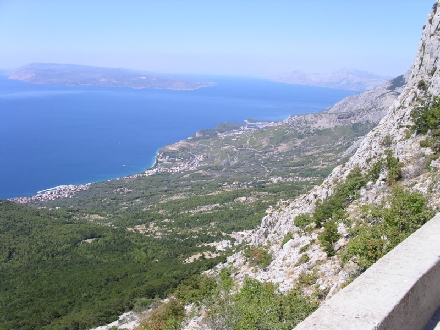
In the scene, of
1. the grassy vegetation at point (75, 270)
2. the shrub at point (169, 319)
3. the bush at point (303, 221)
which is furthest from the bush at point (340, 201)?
the grassy vegetation at point (75, 270)

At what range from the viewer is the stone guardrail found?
13.6 ft

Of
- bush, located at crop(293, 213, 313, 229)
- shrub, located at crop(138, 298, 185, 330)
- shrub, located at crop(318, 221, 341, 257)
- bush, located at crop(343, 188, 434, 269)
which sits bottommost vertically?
shrub, located at crop(138, 298, 185, 330)

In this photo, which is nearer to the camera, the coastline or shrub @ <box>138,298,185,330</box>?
shrub @ <box>138,298,185,330</box>

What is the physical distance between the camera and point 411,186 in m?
15.6

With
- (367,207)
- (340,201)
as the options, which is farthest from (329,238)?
(340,201)

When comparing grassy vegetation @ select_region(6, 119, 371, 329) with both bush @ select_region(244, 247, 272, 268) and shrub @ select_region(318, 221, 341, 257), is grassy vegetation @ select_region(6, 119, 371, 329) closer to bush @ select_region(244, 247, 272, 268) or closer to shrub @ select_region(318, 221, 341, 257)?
bush @ select_region(244, 247, 272, 268)

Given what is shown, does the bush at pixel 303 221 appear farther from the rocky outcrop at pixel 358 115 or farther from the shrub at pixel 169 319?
the rocky outcrop at pixel 358 115

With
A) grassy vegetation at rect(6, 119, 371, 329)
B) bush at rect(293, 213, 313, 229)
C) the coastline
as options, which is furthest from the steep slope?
the coastline

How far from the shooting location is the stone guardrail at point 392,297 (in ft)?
13.6

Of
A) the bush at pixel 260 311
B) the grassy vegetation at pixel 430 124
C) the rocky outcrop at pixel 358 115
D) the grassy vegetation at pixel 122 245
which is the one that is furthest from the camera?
the rocky outcrop at pixel 358 115

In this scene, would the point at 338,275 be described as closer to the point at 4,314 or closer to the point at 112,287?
the point at 112,287

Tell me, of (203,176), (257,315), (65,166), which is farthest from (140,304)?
(65,166)

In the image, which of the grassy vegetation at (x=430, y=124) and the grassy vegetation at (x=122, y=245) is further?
the grassy vegetation at (x=122, y=245)

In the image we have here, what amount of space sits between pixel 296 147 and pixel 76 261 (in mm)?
112486
